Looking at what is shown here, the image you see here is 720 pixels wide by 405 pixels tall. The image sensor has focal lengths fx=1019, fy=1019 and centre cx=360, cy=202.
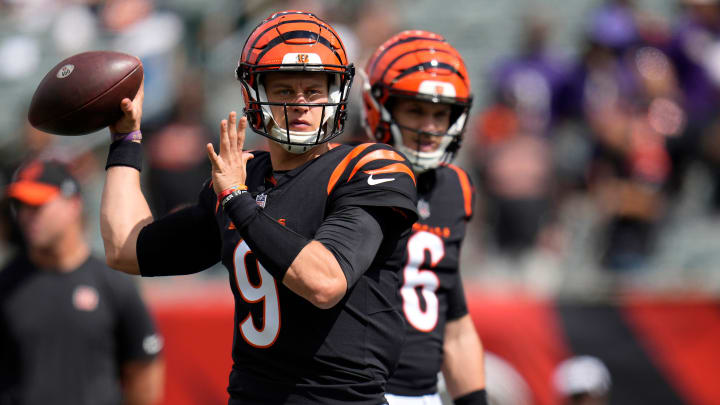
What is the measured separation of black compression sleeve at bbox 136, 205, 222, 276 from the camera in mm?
3125

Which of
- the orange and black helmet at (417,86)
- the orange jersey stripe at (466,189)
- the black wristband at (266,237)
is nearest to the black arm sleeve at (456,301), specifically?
the orange jersey stripe at (466,189)

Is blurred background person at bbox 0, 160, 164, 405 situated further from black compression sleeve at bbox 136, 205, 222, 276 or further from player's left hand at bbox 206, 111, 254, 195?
player's left hand at bbox 206, 111, 254, 195

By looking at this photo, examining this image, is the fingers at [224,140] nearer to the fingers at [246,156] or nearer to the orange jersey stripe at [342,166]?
the fingers at [246,156]

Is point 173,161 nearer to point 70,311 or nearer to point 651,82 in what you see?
point 70,311

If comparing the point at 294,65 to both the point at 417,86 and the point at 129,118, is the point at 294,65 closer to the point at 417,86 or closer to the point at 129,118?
the point at 129,118

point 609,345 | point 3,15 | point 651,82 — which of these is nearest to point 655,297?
point 609,345

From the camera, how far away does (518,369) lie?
250 inches

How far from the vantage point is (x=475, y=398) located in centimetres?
374

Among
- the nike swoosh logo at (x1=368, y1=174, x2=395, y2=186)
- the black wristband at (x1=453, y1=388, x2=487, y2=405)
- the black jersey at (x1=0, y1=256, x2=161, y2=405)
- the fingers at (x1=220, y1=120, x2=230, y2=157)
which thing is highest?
the fingers at (x1=220, y1=120, x2=230, y2=157)

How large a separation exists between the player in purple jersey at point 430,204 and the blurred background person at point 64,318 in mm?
1809

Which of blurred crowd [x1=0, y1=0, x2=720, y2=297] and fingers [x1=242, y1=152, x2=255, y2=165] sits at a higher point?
blurred crowd [x1=0, y1=0, x2=720, y2=297]

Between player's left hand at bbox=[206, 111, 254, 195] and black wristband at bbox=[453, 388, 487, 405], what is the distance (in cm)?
141

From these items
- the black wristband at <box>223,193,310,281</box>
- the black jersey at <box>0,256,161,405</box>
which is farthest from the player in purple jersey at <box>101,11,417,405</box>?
the black jersey at <box>0,256,161,405</box>

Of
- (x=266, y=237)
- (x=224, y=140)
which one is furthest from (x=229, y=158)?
(x=266, y=237)
